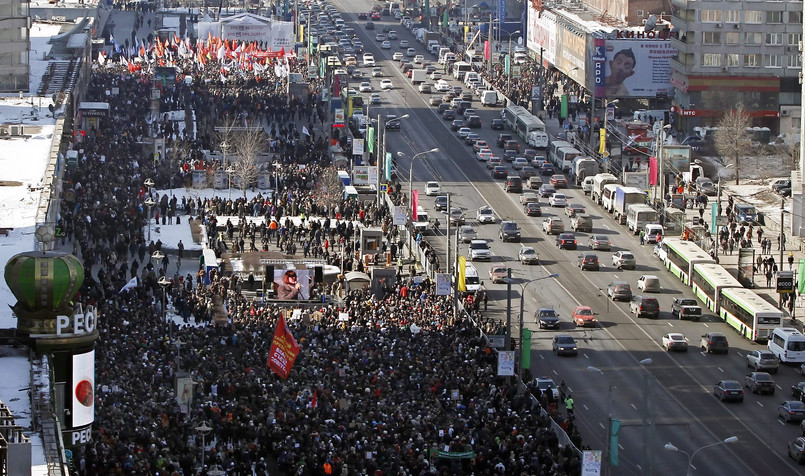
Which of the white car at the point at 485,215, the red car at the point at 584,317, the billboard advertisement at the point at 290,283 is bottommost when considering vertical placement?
the white car at the point at 485,215

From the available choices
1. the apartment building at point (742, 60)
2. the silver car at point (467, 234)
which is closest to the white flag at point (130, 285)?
the silver car at point (467, 234)

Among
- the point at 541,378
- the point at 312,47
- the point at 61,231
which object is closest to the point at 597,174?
the point at 61,231

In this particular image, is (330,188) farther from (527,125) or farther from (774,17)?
(774,17)

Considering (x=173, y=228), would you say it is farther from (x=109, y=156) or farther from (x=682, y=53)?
(x=682, y=53)

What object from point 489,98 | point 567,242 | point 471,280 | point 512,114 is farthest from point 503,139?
point 471,280

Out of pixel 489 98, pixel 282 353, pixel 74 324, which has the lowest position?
pixel 489 98

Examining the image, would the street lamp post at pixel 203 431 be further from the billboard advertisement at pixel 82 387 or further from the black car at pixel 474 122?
the black car at pixel 474 122
